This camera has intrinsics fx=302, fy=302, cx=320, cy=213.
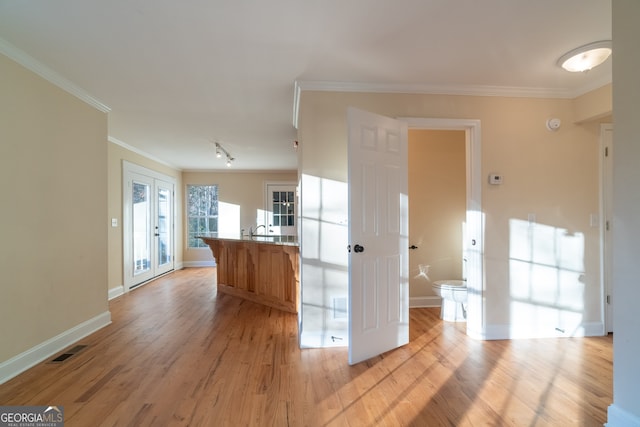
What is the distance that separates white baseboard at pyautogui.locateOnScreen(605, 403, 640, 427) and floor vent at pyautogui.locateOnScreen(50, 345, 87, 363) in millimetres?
3861

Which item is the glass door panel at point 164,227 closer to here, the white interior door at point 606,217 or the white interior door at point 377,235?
the white interior door at point 377,235

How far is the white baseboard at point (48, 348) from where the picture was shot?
2234mm

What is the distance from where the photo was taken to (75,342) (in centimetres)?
289

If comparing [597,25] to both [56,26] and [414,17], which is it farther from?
Answer: [56,26]

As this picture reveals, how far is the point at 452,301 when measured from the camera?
3.47 metres

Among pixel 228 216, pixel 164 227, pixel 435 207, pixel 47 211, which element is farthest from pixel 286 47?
pixel 228 216

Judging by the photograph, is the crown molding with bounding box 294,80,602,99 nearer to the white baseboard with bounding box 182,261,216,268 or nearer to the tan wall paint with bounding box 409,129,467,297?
the tan wall paint with bounding box 409,129,467,297

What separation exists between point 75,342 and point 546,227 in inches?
186

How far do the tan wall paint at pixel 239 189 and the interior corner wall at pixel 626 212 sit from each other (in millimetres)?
6650

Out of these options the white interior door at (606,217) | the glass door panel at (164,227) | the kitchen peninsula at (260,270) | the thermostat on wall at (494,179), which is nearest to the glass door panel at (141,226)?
the glass door panel at (164,227)

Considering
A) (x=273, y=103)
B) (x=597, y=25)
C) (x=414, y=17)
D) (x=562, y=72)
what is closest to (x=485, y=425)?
(x=414, y=17)

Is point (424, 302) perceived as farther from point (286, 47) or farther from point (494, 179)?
point (286, 47)

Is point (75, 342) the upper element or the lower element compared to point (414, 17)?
lower

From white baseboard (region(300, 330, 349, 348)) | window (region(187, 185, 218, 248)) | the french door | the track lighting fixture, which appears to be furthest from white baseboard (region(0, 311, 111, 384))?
window (region(187, 185, 218, 248))
